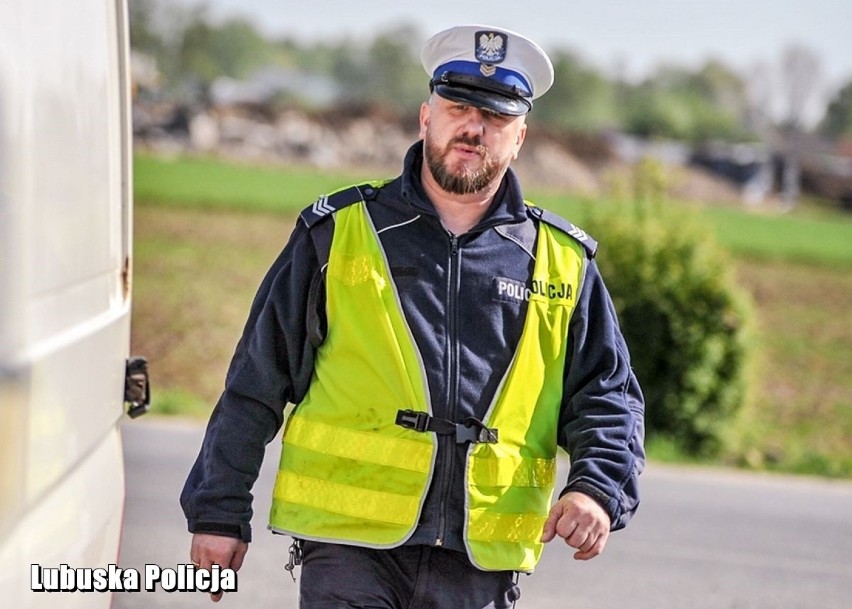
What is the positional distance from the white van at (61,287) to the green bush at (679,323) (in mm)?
10030

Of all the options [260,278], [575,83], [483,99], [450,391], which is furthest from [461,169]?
[575,83]

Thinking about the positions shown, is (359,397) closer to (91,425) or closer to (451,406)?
(451,406)

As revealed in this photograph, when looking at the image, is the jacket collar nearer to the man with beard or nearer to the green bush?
the man with beard

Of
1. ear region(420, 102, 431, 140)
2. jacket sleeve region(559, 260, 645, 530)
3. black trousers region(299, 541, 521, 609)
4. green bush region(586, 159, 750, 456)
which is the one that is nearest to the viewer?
black trousers region(299, 541, 521, 609)

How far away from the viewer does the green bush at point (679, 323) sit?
13.6 meters

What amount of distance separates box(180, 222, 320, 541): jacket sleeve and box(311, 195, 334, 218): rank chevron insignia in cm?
5

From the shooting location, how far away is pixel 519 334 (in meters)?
3.71

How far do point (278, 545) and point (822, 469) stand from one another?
672 cm

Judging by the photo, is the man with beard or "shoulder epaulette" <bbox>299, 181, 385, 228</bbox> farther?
"shoulder epaulette" <bbox>299, 181, 385, 228</bbox>

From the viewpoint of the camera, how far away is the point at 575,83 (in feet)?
266

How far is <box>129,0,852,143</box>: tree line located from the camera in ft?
217

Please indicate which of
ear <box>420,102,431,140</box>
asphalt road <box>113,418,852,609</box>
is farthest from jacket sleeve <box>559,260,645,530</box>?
asphalt road <box>113,418,852,609</box>

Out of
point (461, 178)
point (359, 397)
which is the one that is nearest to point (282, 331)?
point (359, 397)

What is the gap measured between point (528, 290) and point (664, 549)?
580 centimetres
